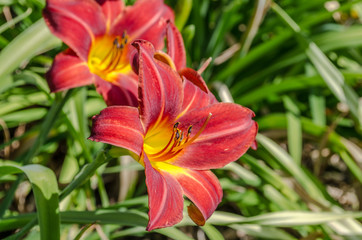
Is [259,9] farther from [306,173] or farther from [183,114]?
[183,114]

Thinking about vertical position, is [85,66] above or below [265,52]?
above

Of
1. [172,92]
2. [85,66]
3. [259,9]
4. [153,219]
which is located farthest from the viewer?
[259,9]

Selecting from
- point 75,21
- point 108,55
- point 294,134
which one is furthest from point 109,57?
point 294,134

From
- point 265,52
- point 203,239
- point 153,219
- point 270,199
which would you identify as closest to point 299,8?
point 265,52

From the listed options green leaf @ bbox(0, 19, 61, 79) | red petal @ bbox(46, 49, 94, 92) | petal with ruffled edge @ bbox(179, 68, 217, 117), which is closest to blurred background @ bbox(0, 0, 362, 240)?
green leaf @ bbox(0, 19, 61, 79)

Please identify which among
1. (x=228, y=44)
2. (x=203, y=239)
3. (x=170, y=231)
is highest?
(x=170, y=231)

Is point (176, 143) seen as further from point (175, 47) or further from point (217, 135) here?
point (175, 47)

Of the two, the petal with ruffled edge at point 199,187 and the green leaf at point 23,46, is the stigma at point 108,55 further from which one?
the petal with ruffled edge at point 199,187
